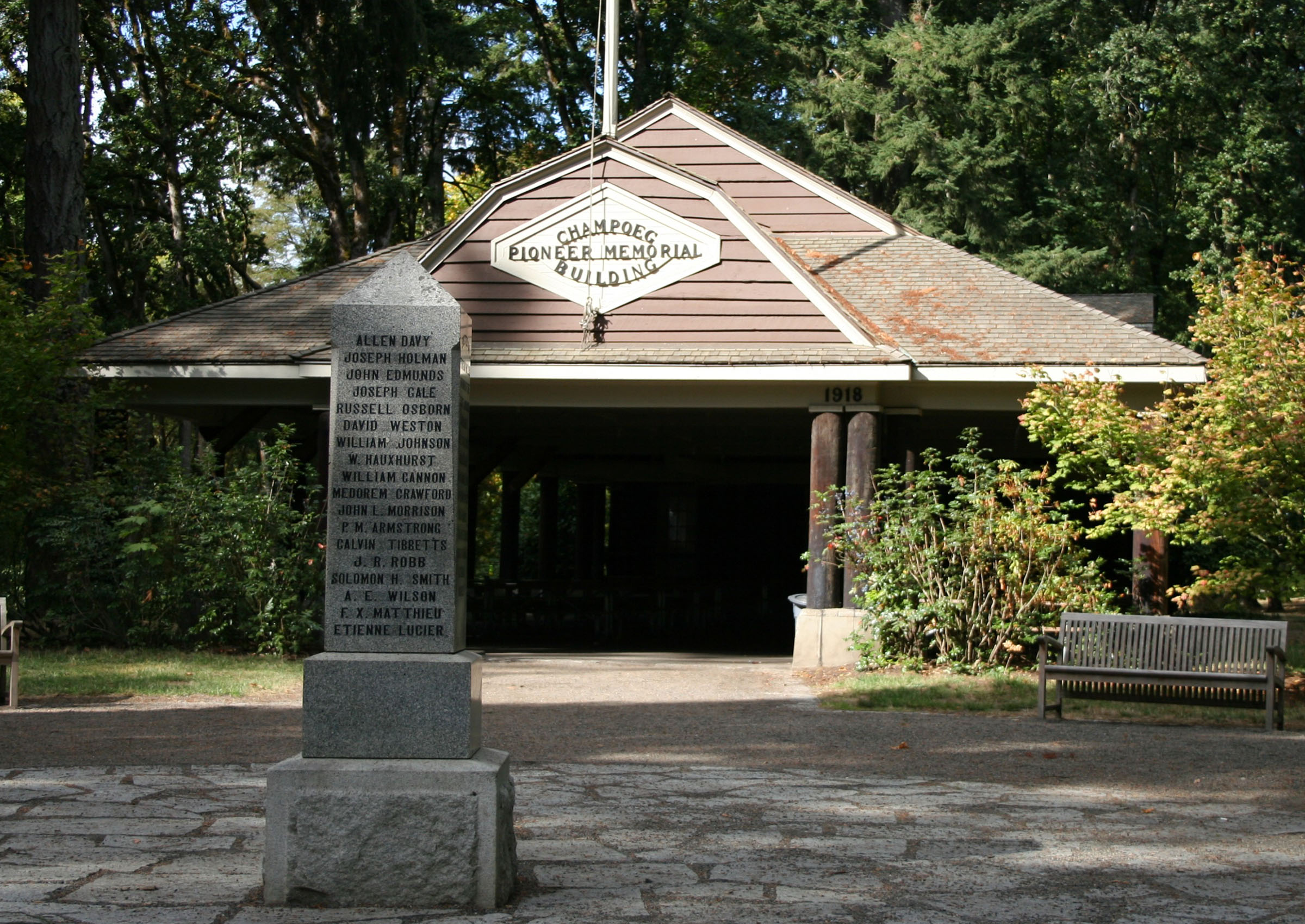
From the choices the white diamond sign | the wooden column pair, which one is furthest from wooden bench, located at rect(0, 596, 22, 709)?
the wooden column pair

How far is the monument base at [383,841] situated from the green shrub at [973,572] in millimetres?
8214

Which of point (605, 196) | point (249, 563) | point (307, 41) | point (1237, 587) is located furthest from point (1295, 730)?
point (307, 41)

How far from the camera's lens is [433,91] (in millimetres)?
29875

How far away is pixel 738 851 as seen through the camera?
18.2 feet

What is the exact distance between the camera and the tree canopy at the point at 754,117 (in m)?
25.5

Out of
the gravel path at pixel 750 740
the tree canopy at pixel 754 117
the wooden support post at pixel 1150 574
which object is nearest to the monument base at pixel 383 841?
the gravel path at pixel 750 740

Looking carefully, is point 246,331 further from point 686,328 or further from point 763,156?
point 763,156

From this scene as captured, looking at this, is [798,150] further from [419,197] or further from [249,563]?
[249,563]

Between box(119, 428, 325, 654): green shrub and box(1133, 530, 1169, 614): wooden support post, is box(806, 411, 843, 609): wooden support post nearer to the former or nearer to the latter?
box(1133, 530, 1169, 614): wooden support post

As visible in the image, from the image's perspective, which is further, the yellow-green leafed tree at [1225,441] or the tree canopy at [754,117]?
the tree canopy at [754,117]

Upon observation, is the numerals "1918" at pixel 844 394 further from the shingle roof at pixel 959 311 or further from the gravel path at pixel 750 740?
the gravel path at pixel 750 740

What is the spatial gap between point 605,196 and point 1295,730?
26.0 ft

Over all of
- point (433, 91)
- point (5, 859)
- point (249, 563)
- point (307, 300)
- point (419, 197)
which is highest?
point (433, 91)

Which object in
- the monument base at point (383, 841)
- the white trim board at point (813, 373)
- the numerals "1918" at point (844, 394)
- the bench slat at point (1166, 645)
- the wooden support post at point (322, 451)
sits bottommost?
the monument base at point (383, 841)
